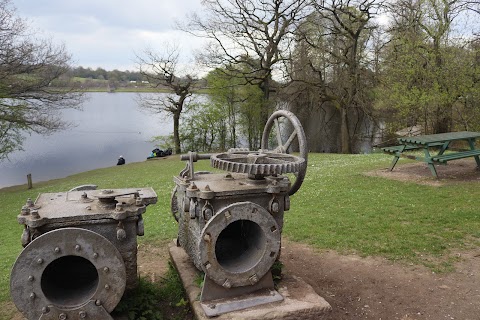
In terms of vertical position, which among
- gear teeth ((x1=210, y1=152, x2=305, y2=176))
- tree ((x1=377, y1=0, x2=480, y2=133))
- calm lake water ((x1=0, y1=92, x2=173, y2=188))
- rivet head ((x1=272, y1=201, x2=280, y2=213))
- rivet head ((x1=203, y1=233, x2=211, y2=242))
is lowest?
calm lake water ((x1=0, y1=92, x2=173, y2=188))

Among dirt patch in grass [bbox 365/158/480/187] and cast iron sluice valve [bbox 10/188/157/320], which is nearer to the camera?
cast iron sluice valve [bbox 10/188/157/320]

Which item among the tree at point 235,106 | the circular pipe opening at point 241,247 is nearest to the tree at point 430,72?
the tree at point 235,106

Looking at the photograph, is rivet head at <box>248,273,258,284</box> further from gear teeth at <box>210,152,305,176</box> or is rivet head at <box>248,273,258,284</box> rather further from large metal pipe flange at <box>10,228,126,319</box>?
large metal pipe flange at <box>10,228,126,319</box>

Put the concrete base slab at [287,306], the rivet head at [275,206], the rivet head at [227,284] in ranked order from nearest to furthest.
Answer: the concrete base slab at [287,306] → the rivet head at [227,284] → the rivet head at [275,206]

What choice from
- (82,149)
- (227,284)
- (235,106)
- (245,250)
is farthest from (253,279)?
(82,149)

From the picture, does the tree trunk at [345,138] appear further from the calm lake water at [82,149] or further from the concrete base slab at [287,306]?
A: the concrete base slab at [287,306]

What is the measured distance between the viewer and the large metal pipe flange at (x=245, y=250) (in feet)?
11.0

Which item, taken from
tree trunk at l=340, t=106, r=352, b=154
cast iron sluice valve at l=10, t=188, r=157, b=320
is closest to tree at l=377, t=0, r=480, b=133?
tree trunk at l=340, t=106, r=352, b=154

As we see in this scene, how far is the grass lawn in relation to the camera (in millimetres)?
5574

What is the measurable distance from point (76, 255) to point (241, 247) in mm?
1799

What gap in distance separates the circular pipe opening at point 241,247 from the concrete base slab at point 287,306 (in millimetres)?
372

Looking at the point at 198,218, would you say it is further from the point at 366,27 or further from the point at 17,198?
the point at 366,27

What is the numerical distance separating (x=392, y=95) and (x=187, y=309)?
56.1 ft

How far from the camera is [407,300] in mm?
4223
